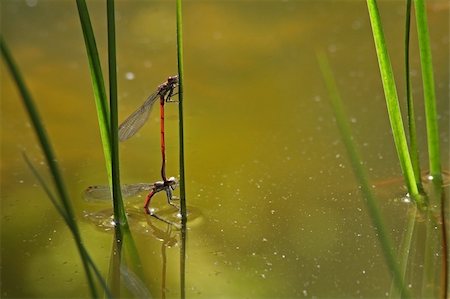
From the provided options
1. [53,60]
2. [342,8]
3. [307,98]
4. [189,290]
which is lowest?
[189,290]

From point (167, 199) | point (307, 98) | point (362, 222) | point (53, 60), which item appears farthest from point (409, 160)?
point (53, 60)

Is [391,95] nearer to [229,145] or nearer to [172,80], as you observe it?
[172,80]

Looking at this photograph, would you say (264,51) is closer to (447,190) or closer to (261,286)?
(447,190)

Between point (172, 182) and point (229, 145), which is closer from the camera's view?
point (172, 182)

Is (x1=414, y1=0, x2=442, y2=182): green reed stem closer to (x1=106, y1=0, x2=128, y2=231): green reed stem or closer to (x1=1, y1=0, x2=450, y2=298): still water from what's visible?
(x1=1, y1=0, x2=450, y2=298): still water

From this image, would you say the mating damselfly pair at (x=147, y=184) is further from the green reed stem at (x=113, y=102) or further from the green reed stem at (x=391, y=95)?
the green reed stem at (x=391, y=95)

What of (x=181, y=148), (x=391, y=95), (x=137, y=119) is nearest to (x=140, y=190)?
(x=137, y=119)

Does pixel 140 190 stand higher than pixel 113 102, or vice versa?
pixel 113 102
